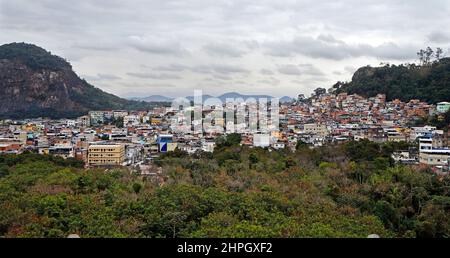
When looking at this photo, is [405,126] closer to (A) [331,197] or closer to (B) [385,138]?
(B) [385,138]

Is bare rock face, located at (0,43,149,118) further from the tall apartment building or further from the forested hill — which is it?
the forested hill

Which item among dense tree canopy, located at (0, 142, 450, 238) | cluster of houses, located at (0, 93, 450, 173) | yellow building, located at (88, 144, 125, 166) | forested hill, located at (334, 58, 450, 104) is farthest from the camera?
forested hill, located at (334, 58, 450, 104)

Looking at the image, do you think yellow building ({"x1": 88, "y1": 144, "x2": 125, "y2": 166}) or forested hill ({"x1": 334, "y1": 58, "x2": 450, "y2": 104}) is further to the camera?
forested hill ({"x1": 334, "y1": 58, "x2": 450, "y2": 104})

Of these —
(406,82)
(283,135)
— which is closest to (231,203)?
(283,135)

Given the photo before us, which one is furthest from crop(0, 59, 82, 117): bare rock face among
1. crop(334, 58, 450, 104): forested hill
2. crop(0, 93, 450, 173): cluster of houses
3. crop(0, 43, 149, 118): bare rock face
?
crop(334, 58, 450, 104): forested hill

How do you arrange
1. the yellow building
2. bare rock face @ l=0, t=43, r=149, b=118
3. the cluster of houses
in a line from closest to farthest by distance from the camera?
the cluster of houses
the yellow building
bare rock face @ l=0, t=43, r=149, b=118

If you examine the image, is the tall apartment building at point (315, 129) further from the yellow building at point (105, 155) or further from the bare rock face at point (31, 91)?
the bare rock face at point (31, 91)

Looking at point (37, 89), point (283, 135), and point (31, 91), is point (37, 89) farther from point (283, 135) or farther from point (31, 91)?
point (283, 135)
